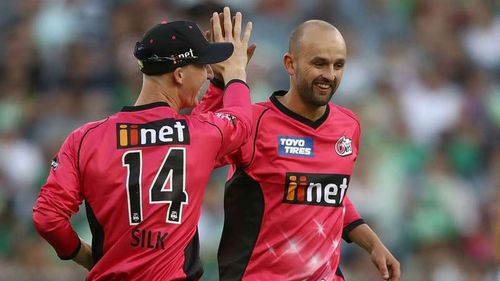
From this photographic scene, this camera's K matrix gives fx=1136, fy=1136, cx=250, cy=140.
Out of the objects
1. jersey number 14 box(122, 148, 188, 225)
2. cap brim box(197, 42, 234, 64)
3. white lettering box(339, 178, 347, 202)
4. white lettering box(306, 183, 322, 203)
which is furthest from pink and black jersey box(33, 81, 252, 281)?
white lettering box(339, 178, 347, 202)

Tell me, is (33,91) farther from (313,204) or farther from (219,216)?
(313,204)

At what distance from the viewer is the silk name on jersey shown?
18.6 ft

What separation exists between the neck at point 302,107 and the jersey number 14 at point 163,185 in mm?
1112

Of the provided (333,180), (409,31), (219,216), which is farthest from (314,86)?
(409,31)

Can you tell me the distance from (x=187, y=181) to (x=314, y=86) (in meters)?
1.14

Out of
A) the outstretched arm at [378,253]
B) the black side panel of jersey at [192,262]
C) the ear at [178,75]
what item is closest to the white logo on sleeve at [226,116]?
the ear at [178,75]

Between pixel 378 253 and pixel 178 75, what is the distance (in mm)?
1715

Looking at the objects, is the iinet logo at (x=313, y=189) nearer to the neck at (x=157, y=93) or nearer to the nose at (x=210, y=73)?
the nose at (x=210, y=73)

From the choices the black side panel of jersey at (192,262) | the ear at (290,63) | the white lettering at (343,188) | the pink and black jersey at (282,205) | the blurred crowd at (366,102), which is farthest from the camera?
the blurred crowd at (366,102)

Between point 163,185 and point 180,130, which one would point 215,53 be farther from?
point 163,185

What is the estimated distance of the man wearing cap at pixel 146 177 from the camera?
18.4 ft

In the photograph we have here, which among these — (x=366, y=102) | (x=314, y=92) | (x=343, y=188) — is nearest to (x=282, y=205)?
(x=343, y=188)

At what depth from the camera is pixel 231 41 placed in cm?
620

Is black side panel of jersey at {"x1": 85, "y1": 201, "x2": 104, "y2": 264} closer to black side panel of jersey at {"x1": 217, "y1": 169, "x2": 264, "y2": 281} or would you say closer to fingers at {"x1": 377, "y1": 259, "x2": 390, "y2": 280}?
black side panel of jersey at {"x1": 217, "y1": 169, "x2": 264, "y2": 281}
